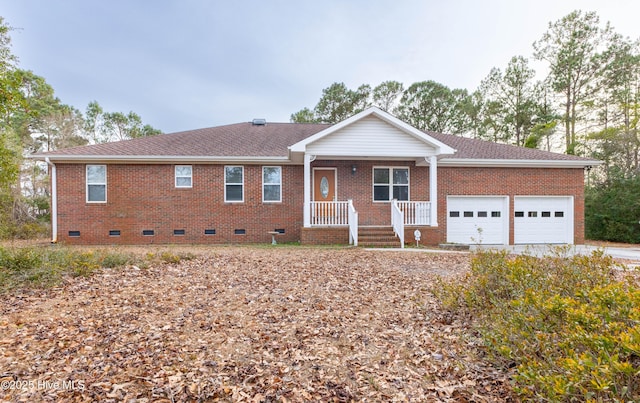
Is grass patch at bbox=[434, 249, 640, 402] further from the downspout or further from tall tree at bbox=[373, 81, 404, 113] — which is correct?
tall tree at bbox=[373, 81, 404, 113]

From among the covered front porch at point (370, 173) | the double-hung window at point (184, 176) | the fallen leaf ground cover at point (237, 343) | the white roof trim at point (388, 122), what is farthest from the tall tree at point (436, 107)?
the fallen leaf ground cover at point (237, 343)

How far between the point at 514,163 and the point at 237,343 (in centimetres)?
1322

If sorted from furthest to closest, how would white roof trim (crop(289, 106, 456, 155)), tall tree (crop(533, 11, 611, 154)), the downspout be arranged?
tall tree (crop(533, 11, 611, 154)) → the downspout → white roof trim (crop(289, 106, 456, 155))

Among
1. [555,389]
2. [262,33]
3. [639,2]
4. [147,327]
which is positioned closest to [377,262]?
[147,327]

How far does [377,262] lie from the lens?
24.0 feet

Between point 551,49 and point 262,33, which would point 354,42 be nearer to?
point 262,33

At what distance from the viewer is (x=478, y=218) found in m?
12.7

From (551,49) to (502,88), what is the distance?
12.7ft

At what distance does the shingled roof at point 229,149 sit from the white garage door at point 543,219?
1710mm

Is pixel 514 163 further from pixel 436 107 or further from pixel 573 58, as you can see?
pixel 436 107

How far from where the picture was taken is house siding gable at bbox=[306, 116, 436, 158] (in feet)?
36.1

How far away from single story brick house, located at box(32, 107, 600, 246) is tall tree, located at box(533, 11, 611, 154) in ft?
36.3

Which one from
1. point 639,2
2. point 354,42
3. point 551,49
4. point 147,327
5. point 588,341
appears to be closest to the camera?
point 588,341

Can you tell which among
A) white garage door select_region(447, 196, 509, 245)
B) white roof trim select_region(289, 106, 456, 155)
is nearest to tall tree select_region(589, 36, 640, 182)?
white garage door select_region(447, 196, 509, 245)
